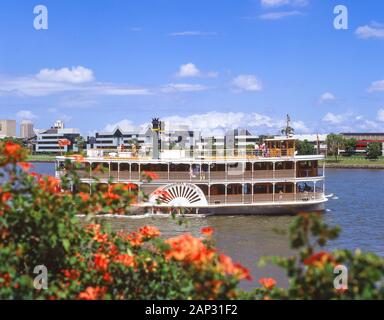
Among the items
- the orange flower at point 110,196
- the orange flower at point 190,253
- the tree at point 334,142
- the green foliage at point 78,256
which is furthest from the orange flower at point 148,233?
the tree at point 334,142

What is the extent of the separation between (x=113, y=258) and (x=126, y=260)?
1.40 ft

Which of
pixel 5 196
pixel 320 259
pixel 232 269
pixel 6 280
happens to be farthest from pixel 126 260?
pixel 320 259

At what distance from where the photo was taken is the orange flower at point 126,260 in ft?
21.9

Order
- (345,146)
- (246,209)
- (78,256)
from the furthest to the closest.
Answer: (345,146), (246,209), (78,256)

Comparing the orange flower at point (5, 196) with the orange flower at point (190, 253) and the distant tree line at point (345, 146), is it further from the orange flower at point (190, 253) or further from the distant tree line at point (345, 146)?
the distant tree line at point (345, 146)

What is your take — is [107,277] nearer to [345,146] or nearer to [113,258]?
[113,258]

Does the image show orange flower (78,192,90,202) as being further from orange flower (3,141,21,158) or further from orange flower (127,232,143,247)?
orange flower (127,232,143,247)

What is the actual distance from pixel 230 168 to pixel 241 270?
27159mm

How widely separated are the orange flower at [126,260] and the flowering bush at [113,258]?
12mm

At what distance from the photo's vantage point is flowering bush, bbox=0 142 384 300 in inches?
198

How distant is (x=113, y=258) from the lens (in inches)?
278

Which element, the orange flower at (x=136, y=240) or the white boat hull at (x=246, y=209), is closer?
the orange flower at (x=136, y=240)
